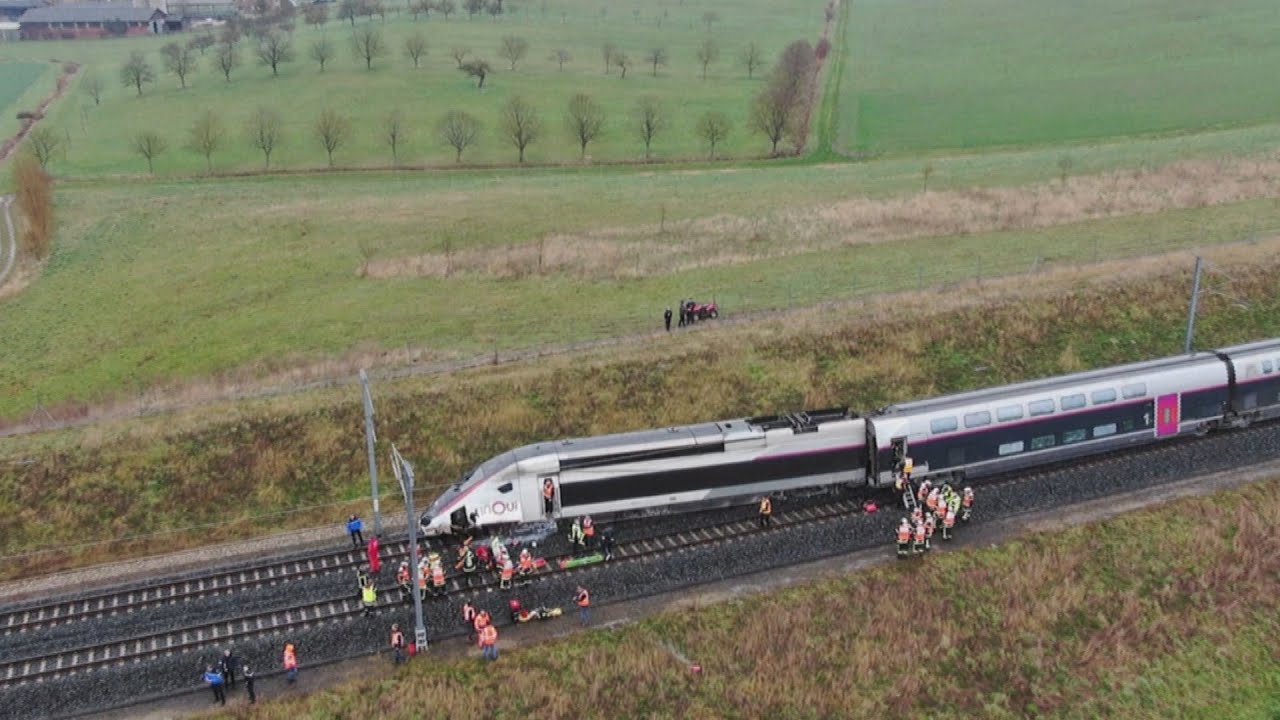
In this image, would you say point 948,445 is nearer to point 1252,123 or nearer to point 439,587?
point 439,587

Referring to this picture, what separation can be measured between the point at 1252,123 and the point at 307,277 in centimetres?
8369

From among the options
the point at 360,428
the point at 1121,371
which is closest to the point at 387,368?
the point at 360,428

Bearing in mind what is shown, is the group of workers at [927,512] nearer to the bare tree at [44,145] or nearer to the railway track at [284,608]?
the railway track at [284,608]

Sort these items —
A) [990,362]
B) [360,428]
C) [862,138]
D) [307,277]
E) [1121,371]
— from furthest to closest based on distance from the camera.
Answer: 1. [862,138]
2. [307,277]
3. [990,362]
4. [360,428]
5. [1121,371]

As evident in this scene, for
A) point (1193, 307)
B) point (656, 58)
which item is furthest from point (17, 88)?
point (1193, 307)

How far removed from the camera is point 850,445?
107 feet

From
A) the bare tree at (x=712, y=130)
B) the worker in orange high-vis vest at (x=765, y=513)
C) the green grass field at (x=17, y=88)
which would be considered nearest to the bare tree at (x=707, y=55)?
the bare tree at (x=712, y=130)

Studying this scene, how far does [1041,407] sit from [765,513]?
32.8 ft

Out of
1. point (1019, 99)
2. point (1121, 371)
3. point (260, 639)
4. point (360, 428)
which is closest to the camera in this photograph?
point (260, 639)

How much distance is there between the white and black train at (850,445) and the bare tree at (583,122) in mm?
70304

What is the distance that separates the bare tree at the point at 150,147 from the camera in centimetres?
9894

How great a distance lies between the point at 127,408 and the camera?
43.5 metres

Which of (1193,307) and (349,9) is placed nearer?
(1193,307)

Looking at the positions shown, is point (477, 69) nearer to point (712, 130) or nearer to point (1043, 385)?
point (712, 130)
